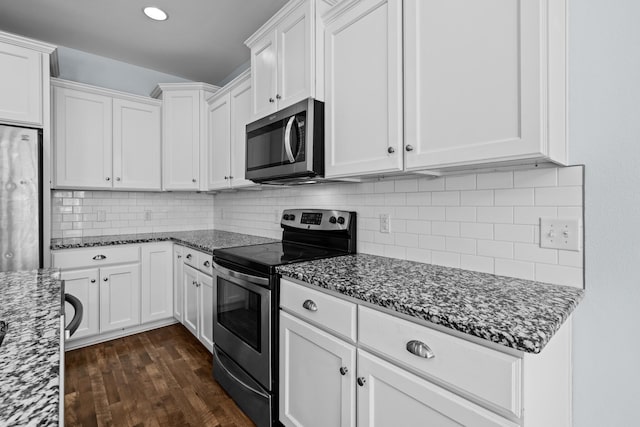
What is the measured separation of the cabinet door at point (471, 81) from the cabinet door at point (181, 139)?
244cm

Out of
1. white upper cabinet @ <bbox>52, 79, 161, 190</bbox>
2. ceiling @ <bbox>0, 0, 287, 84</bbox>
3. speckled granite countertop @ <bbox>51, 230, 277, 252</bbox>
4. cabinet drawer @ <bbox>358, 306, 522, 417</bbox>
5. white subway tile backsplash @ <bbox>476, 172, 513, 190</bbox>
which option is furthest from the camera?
white upper cabinet @ <bbox>52, 79, 161, 190</bbox>

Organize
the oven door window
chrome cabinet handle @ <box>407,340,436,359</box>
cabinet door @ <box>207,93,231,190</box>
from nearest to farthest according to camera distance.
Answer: chrome cabinet handle @ <box>407,340,436,359</box> → the oven door window → cabinet door @ <box>207,93,231,190</box>

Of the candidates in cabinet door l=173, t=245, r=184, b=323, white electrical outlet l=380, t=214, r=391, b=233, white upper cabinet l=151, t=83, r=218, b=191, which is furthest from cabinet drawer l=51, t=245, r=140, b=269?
white electrical outlet l=380, t=214, r=391, b=233

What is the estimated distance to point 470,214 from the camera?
Result: 148 centimetres

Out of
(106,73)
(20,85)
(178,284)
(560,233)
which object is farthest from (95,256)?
(560,233)

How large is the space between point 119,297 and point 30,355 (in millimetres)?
2544

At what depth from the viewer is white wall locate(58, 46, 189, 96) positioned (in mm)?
2965

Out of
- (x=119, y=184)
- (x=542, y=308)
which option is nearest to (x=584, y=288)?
(x=542, y=308)

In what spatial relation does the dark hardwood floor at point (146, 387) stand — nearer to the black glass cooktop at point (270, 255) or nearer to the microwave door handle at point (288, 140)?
the black glass cooktop at point (270, 255)

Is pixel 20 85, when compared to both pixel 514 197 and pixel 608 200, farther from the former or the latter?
pixel 608 200

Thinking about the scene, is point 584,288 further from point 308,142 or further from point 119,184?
point 119,184

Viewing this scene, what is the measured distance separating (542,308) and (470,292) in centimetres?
22

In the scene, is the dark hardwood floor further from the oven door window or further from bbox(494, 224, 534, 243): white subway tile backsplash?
bbox(494, 224, 534, 243): white subway tile backsplash

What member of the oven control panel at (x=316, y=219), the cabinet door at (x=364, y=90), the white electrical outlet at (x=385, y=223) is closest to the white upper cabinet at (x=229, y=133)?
the oven control panel at (x=316, y=219)
